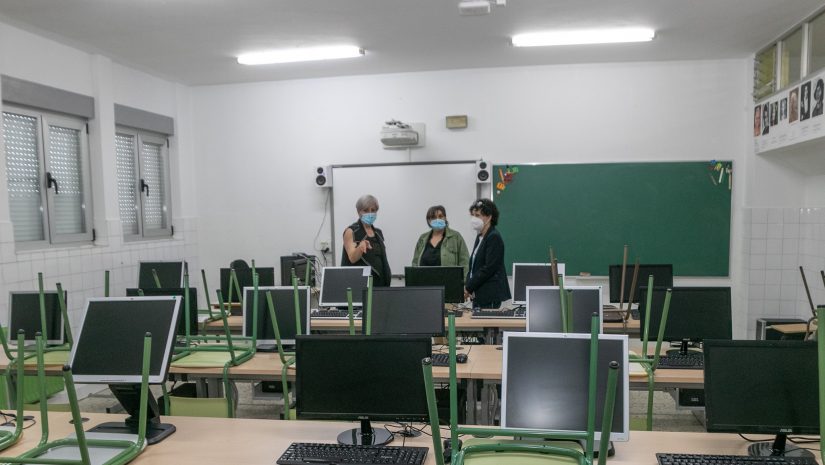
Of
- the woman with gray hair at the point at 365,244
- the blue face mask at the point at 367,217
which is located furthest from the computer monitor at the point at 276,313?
the blue face mask at the point at 367,217

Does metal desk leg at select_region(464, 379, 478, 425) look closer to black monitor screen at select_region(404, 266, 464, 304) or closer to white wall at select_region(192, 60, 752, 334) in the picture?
black monitor screen at select_region(404, 266, 464, 304)

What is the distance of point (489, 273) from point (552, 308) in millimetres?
1285

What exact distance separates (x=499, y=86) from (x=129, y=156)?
3846 millimetres

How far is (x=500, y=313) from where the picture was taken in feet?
14.5

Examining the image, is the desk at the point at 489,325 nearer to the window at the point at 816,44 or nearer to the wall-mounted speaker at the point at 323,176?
the wall-mounted speaker at the point at 323,176

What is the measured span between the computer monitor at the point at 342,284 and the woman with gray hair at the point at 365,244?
0.39 m

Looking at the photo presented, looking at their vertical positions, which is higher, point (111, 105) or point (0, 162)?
point (111, 105)

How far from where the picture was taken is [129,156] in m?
5.78

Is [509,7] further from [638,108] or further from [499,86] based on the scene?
[638,108]

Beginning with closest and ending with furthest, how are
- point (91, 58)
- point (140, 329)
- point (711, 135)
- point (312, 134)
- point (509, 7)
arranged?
point (140, 329) → point (509, 7) → point (91, 58) → point (711, 135) → point (312, 134)

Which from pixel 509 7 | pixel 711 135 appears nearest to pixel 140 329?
pixel 509 7

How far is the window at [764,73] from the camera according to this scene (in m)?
5.08

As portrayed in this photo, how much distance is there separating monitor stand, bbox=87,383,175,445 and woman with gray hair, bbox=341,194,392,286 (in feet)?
8.14

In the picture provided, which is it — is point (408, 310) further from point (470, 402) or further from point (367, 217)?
point (367, 217)
